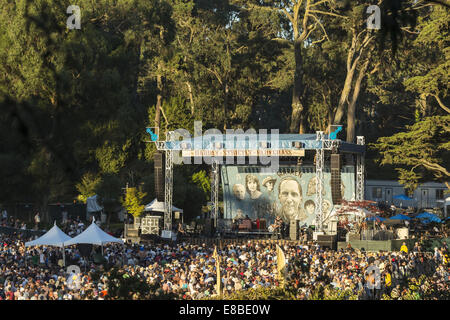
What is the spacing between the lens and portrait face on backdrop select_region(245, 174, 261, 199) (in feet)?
137

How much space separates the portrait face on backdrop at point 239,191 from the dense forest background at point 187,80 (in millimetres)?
3418

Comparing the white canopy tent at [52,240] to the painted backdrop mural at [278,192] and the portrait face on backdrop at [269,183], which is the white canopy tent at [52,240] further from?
the portrait face on backdrop at [269,183]

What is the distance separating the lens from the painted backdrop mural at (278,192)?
39875 millimetres

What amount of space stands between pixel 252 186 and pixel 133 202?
798 centimetres

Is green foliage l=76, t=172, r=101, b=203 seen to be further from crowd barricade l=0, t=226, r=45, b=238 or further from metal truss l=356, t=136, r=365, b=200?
metal truss l=356, t=136, r=365, b=200

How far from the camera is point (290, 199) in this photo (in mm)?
41094

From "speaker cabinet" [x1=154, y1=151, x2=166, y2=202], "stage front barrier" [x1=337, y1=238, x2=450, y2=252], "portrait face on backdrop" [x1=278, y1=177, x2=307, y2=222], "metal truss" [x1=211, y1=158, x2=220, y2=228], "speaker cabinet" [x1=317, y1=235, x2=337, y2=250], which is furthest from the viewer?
"portrait face on backdrop" [x1=278, y1=177, x2=307, y2=222]

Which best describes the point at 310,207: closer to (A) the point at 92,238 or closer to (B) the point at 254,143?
(B) the point at 254,143

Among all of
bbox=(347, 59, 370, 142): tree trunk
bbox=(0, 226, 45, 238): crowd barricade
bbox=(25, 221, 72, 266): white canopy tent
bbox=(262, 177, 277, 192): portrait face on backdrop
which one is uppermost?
bbox=(347, 59, 370, 142): tree trunk

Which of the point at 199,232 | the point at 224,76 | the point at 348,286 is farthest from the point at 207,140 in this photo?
the point at 224,76

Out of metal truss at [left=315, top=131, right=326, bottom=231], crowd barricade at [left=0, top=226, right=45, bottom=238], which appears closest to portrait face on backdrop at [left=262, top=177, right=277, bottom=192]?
metal truss at [left=315, top=131, right=326, bottom=231]

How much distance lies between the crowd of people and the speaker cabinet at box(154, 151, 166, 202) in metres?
6.65

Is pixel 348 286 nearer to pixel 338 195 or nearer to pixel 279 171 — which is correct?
pixel 338 195

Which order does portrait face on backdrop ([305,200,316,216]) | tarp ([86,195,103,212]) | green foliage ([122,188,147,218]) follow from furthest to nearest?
tarp ([86,195,103,212]), green foliage ([122,188,147,218]), portrait face on backdrop ([305,200,316,216])
